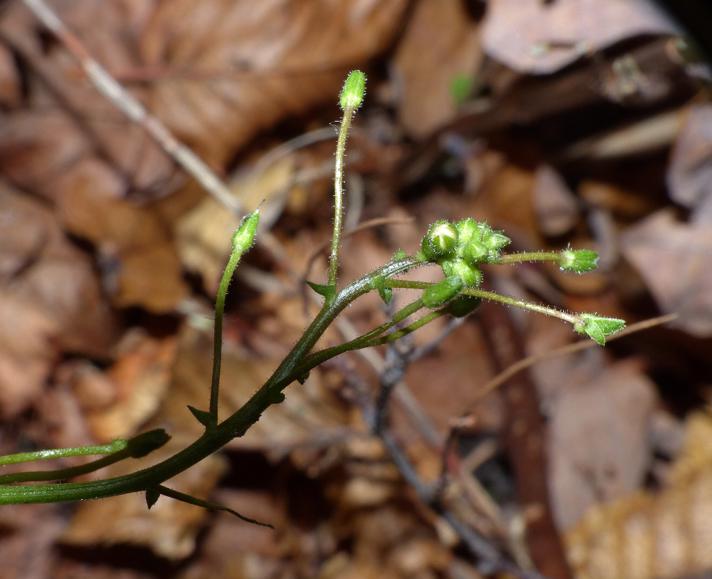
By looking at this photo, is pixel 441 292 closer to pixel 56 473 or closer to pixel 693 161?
pixel 56 473

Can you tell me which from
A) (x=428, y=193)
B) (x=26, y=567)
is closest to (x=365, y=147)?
(x=428, y=193)

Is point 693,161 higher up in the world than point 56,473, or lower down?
higher up

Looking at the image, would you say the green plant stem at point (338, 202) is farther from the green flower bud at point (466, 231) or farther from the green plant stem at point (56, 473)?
the green plant stem at point (56, 473)

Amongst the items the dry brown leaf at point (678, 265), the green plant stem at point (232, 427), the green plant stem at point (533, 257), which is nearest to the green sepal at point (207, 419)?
the green plant stem at point (232, 427)

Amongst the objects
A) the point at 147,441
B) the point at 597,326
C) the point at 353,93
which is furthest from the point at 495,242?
the point at 147,441

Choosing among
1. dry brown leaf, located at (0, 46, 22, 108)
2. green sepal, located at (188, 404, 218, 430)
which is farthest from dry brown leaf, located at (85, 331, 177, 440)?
green sepal, located at (188, 404, 218, 430)

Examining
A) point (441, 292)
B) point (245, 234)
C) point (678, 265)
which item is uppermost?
point (678, 265)
